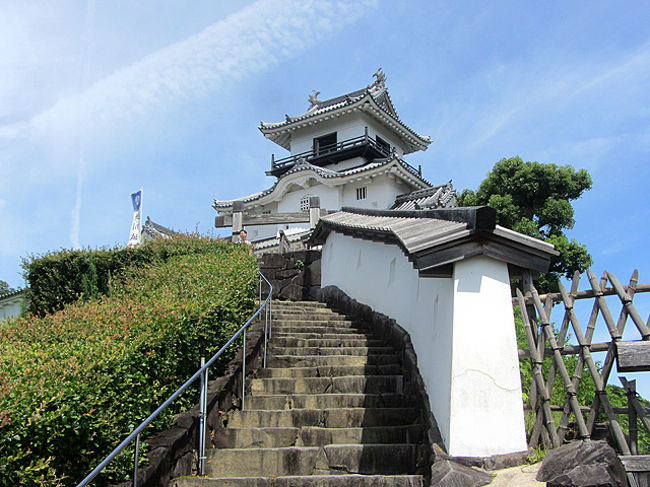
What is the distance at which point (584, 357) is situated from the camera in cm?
428

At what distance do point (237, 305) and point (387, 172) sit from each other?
20.0 m

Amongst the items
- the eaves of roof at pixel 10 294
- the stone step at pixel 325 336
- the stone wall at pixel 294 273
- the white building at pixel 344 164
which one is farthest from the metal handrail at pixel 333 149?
the stone step at pixel 325 336

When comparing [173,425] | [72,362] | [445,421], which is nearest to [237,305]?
[173,425]

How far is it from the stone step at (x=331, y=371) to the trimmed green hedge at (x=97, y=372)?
33.6 inches

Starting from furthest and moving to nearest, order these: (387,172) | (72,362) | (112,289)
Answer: (387,172) → (112,289) → (72,362)

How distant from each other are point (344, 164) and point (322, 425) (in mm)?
25730

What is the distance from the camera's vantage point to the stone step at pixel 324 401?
6383 mm

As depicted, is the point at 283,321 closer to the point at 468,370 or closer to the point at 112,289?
the point at 112,289

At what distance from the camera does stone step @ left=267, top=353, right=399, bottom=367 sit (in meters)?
7.54

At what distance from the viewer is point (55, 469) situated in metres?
3.74

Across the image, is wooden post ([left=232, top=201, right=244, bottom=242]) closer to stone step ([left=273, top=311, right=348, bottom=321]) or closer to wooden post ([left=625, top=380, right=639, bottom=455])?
stone step ([left=273, top=311, right=348, bottom=321])

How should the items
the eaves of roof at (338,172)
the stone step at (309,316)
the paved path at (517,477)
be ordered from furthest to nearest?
the eaves of roof at (338,172) → the stone step at (309,316) → the paved path at (517,477)

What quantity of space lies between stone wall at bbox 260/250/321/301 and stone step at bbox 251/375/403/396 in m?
7.76

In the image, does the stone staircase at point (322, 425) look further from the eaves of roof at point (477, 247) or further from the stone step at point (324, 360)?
the eaves of roof at point (477, 247)
